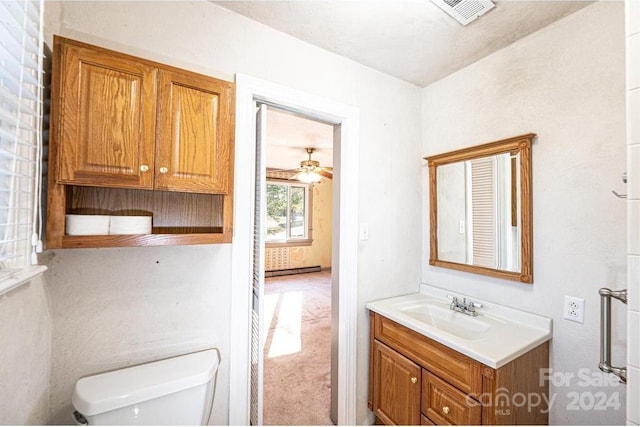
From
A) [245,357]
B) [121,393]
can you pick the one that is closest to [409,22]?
[245,357]

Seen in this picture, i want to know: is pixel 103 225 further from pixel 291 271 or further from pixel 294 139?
pixel 291 271

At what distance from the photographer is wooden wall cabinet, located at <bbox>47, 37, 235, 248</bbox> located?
88cm

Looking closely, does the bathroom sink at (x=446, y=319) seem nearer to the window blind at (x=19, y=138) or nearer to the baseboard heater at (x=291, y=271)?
the window blind at (x=19, y=138)

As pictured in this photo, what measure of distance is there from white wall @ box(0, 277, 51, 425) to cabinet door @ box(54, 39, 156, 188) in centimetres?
41

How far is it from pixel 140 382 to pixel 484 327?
5.62 ft

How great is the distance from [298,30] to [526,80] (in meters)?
1.33

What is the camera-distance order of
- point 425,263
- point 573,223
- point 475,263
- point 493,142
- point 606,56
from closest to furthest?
point 606,56
point 573,223
point 493,142
point 475,263
point 425,263

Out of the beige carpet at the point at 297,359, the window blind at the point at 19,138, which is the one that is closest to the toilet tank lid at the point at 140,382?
the window blind at the point at 19,138

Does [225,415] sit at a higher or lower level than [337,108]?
lower

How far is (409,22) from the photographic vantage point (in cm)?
140

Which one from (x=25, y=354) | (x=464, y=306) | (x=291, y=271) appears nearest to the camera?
(x=25, y=354)

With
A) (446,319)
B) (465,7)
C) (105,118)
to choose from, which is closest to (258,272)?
(105,118)

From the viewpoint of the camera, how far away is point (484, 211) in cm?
171

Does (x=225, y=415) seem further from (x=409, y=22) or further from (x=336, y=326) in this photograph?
(x=409, y=22)
